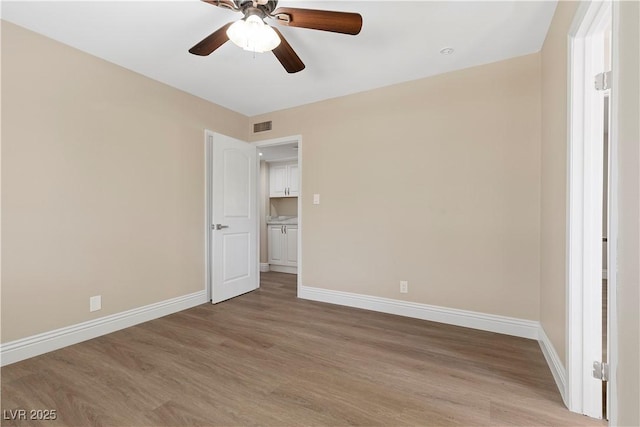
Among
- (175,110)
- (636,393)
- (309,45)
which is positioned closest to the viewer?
(636,393)

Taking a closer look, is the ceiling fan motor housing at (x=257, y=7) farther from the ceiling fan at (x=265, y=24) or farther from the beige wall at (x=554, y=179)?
the beige wall at (x=554, y=179)

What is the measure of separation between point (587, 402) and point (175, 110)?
4124 millimetres

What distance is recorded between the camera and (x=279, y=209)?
251 inches

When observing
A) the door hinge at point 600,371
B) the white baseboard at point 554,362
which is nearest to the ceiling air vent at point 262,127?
the white baseboard at point 554,362

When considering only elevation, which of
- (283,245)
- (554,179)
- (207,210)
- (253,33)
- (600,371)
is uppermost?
(253,33)

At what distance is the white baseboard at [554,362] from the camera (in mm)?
1699

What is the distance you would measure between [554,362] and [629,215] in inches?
63.6

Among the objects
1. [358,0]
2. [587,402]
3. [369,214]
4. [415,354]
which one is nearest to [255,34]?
[358,0]

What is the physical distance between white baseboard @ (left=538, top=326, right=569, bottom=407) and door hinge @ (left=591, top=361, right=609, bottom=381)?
0.18 meters

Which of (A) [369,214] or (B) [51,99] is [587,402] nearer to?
(A) [369,214]

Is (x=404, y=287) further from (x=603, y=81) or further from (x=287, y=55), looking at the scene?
(x=287, y=55)

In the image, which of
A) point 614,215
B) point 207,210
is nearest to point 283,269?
point 207,210

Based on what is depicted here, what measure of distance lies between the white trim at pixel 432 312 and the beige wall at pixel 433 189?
0.22ft

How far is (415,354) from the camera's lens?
2236 millimetres
